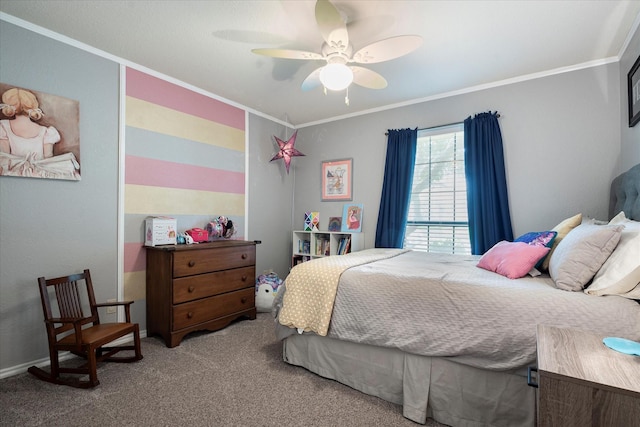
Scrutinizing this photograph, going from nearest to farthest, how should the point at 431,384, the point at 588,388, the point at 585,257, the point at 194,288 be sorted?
the point at 588,388 → the point at 585,257 → the point at 431,384 → the point at 194,288

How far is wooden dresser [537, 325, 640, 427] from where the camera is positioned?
75 cm

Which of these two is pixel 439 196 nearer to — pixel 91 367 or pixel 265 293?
pixel 265 293

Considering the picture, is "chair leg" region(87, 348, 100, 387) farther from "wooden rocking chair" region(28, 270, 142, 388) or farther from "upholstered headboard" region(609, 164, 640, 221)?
"upholstered headboard" region(609, 164, 640, 221)

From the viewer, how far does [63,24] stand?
83.3 inches

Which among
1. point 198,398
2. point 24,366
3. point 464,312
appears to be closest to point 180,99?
point 24,366

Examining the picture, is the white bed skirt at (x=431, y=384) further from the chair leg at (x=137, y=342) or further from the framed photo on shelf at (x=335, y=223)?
the framed photo on shelf at (x=335, y=223)

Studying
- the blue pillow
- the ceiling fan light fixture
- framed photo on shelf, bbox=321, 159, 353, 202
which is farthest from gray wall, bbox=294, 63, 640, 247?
the ceiling fan light fixture

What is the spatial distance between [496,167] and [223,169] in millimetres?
2954

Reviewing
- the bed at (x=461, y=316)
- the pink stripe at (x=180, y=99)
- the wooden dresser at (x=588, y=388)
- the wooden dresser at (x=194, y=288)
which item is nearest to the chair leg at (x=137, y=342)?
the wooden dresser at (x=194, y=288)

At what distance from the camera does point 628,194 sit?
6.67 feet

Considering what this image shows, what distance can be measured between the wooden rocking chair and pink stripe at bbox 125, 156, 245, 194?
0.95 metres

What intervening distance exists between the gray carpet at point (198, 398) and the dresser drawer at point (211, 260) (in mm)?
709

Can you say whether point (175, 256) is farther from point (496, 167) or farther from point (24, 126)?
point (496, 167)

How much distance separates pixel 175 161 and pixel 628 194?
377 centimetres
